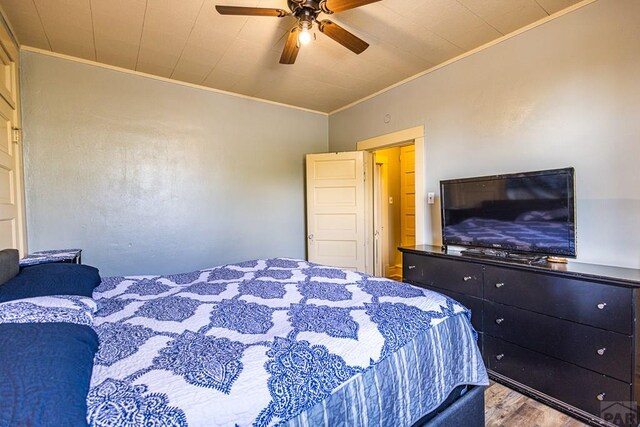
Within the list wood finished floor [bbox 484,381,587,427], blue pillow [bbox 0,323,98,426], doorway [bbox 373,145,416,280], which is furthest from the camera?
doorway [bbox 373,145,416,280]

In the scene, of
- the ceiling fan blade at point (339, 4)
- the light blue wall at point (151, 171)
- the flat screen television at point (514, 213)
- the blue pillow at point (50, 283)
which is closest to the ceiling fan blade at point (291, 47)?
the ceiling fan blade at point (339, 4)

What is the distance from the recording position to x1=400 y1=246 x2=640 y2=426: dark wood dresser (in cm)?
167

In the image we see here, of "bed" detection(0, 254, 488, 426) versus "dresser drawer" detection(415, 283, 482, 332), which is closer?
"bed" detection(0, 254, 488, 426)

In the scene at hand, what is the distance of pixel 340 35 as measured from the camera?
6.48 ft

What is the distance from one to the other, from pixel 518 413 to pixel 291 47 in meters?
2.84

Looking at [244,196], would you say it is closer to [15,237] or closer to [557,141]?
[15,237]

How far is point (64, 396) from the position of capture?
2.19ft

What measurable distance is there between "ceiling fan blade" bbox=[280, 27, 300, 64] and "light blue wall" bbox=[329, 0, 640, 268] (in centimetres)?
161

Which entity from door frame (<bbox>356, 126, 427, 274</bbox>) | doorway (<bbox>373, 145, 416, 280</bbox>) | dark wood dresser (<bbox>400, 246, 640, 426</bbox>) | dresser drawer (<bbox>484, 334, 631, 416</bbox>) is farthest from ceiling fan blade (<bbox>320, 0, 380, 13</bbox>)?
doorway (<bbox>373, 145, 416, 280</bbox>)

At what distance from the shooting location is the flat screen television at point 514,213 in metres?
2.05

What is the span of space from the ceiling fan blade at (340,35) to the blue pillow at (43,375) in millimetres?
1966

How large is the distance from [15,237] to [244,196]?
6.69 ft

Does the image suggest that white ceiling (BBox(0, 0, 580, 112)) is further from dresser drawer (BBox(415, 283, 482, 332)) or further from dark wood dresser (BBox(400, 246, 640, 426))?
dresser drawer (BBox(415, 283, 482, 332))

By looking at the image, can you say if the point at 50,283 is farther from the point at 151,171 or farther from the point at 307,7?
the point at 307,7
